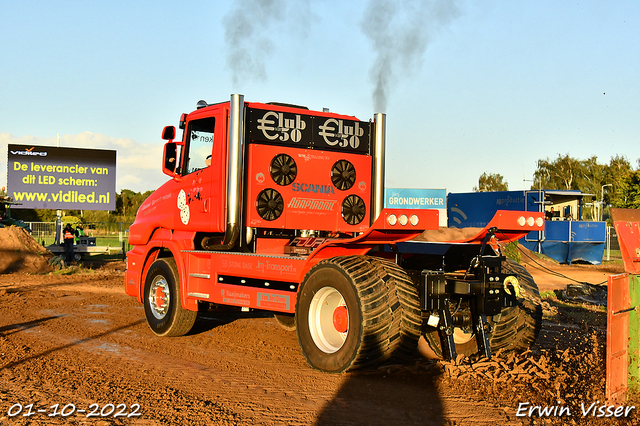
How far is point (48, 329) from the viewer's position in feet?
30.9

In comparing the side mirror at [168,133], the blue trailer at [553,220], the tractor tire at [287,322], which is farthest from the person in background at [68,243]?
the blue trailer at [553,220]

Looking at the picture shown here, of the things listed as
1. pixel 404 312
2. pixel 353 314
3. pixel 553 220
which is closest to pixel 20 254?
pixel 353 314

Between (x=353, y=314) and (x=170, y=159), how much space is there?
15.2 ft

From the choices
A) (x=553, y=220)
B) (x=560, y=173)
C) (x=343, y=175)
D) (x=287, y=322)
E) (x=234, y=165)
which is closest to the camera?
(x=234, y=165)

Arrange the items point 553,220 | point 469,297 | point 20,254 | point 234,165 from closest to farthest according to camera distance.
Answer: point 469,297 → point 234,165 → point 20,254 → point 553,220

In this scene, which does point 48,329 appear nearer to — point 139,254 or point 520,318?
point 139,254

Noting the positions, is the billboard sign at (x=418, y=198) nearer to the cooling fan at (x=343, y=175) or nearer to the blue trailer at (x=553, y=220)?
the blue trailer at (x=553, y=220)

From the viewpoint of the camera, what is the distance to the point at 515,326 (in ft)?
22.8

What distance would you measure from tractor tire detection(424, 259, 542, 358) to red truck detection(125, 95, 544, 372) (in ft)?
0.05

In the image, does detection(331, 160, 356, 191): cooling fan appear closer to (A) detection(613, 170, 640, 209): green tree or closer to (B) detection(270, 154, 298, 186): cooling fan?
(B) detection(270, 154, 298, 186): cooling fan

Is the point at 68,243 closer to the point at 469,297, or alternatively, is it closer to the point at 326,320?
the point at 326,320

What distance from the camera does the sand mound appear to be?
1936 cm

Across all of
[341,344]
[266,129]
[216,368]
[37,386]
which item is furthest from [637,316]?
[37,386]

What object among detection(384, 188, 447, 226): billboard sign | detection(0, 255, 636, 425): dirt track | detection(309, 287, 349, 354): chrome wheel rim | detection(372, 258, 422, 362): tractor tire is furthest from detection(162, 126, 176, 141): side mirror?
detection(384, 188, 447, 226): billboard sign
